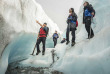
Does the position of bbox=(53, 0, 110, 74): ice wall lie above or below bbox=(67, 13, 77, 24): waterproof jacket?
below

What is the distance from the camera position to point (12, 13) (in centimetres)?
564

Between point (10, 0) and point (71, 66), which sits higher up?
point (10, 0)

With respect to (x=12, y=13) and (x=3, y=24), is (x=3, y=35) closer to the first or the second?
(x=3, y=24)

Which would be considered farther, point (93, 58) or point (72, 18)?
point (72, 18)

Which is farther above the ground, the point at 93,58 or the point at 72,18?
the point at 72,18

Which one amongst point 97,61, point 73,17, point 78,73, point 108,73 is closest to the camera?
point 108,73

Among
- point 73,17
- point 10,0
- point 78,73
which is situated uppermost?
point 10,0

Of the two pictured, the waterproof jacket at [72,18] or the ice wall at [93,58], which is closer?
the ice wall at [93,58]

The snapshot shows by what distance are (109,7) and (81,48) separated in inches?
179

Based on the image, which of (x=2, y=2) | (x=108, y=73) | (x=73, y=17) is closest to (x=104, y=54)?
(x=108, y=73)

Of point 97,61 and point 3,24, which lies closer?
point 97,61

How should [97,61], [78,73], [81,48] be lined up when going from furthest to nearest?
1. [81,48]
2. [78,73]
3. [97,61]

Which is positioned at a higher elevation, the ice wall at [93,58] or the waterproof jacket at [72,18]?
the waterproof jacket at [72,18]

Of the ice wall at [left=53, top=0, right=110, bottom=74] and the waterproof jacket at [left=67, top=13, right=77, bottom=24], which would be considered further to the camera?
the waterproof jacket at [left=67, top=13, right=77, bottom=24]
